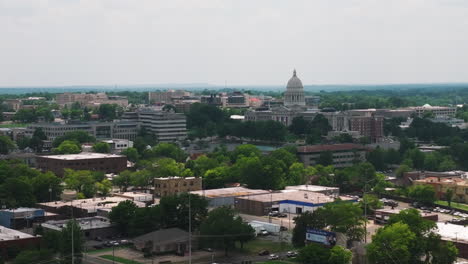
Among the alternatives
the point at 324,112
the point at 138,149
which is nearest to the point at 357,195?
the point at 138,149

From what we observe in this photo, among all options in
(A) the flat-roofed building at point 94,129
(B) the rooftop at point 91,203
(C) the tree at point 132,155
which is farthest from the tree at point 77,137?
(B) the rooftop at point 91,203

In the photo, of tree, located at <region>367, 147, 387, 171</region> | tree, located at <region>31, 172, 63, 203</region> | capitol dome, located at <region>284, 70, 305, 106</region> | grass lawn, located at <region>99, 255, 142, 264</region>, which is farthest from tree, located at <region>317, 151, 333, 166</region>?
capitol dome, located at <region>284, 70, 305, 106</region>

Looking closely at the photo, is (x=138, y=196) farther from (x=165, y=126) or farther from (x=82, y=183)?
(x=165, y=126)

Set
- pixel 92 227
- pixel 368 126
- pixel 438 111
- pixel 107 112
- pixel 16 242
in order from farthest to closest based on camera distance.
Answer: pixel 438 111, pixel 107 112, pixel 368 126, pixel 92 227, pixel 16 242

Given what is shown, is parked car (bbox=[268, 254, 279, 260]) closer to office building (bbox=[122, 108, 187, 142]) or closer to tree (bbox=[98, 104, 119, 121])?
office building (bbox=[122, 108, 187, 142])

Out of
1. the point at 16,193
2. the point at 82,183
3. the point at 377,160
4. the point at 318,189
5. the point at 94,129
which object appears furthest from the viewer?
the point at 94,129

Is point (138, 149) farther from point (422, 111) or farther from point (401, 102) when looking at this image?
point (401, 102)

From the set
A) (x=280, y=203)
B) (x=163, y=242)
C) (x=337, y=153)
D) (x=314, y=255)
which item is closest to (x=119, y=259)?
(x=163, y=242)
